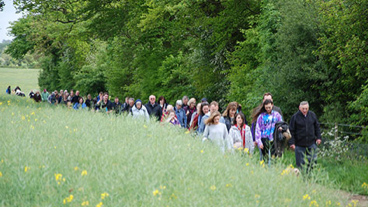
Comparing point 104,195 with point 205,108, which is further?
point 205,108

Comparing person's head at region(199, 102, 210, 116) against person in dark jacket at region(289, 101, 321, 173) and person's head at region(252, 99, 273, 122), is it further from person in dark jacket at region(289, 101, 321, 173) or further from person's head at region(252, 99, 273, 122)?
person in dark jacket at region(289, 101, 321, 173)

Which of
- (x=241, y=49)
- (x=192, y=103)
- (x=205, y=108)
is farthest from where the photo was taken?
(x=241, y=49)

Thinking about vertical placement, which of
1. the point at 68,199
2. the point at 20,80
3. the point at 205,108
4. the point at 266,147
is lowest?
the point at 68,199

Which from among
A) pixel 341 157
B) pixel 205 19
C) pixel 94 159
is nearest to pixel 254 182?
pixel 94 159

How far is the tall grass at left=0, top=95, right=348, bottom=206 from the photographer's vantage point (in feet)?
23.4

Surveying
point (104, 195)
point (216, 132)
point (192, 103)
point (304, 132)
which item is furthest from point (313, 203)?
point (192, 103)

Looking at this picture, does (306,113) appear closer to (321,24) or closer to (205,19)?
(321,24)

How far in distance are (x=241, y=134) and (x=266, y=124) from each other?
664mm

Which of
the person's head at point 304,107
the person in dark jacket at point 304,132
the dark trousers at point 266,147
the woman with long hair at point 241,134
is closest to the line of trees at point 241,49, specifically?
the person in dark jacket at point 304,132

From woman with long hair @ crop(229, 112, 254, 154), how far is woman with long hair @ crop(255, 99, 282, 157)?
0.77 ft

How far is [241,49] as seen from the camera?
23.7 m

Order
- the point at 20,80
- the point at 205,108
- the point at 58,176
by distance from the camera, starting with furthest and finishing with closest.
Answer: the point at 20,80 < the point at 205,108 < the point at 58,176

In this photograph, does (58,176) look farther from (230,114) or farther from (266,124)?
(230,114)

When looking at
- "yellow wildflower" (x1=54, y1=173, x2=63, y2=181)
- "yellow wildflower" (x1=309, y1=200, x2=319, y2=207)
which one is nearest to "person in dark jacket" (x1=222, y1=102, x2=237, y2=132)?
"yellow wildflower" (x1=309, y1=200, x2=319, y2=207)
